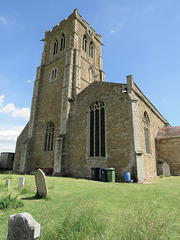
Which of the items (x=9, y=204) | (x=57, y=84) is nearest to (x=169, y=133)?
(x=57, y=84)

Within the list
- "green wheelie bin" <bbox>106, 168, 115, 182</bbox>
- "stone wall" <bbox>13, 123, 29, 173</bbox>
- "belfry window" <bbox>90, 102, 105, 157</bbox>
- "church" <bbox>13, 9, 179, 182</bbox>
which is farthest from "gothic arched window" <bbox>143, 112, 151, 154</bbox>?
"stone wall" <bbox>13, 123, 29, 173</bbox>

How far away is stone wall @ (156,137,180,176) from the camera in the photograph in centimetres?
1467

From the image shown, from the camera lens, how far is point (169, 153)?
1522cm

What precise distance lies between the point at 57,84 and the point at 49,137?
6828mm

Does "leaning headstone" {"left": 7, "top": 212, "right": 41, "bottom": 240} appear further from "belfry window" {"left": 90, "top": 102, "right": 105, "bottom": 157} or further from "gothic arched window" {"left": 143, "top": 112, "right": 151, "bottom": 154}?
"gothic arched window" {"left": 143, "top": 112, "right": 151, "bottom": 154}

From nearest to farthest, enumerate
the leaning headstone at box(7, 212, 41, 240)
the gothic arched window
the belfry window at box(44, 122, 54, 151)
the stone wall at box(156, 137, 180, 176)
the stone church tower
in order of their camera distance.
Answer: the leaning headstone at box(7, 212, 41, 240) < the gothic arched window < the stone wall at box(156, 137, 180, 176) < the stone church tower < the belfry window at box(44, 122, 54, 151)

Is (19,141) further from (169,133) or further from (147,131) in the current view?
(169,133)

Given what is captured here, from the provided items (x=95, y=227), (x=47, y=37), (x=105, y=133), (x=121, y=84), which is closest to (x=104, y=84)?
(x=121, y=84)

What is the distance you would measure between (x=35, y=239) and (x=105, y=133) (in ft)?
36.0

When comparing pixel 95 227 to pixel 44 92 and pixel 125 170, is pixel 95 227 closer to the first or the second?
pixel 125 170

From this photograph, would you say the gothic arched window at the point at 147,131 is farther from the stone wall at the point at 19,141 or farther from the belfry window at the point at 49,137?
the stone wall at the point at 19,141

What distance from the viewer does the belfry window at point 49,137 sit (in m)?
17.1

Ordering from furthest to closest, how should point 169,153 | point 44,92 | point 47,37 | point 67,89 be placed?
point 47,37
point 44,92
point 67,89
point 169,153

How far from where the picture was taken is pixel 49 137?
57.2ft
